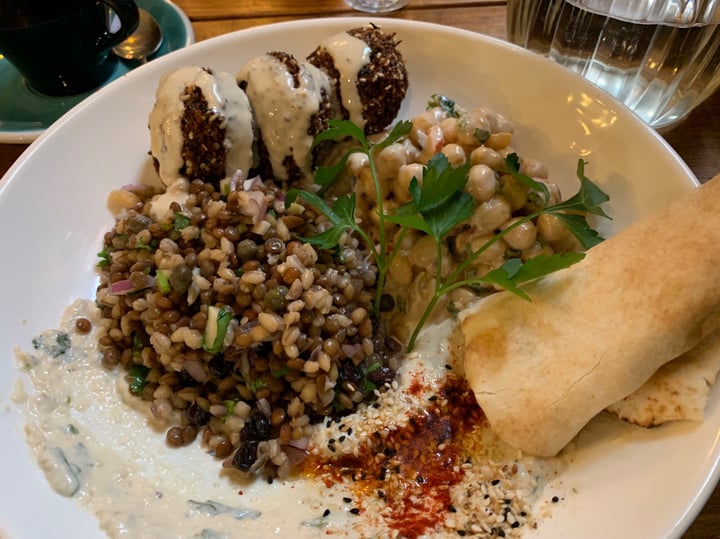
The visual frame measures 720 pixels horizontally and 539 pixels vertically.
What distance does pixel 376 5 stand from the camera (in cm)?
286

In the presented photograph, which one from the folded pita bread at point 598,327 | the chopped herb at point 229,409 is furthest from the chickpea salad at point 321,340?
the folded pita bread at point 598,327

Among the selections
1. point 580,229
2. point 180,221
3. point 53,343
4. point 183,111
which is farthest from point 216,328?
point 580,229

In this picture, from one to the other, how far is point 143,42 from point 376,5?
110 cm

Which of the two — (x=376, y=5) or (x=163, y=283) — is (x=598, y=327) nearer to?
(x=163, y=283)

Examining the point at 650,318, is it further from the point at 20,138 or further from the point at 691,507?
the point at 20,138

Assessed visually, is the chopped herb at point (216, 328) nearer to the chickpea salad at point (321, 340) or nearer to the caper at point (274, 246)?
the chickpea salad at point (321, 340)

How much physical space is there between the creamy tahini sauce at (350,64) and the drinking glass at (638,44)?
755 mm

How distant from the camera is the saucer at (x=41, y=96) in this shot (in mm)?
2234

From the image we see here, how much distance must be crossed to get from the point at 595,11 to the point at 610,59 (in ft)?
0.65

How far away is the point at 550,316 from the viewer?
151 centimetres

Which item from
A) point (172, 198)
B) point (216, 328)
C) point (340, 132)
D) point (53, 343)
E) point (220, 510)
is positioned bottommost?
point (220, 510)

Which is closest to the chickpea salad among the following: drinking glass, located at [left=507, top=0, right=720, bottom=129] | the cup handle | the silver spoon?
drinking glass, located at [left=507, top=0, right=720, bottom=129]

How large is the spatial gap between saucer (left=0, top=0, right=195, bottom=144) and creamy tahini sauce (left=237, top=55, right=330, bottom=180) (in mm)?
860

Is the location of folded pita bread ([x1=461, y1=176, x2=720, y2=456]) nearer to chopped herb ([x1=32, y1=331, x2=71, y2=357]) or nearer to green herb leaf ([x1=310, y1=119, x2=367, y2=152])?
green herb leaf ([x1=310, y1=119, x2=367, y2=152])
